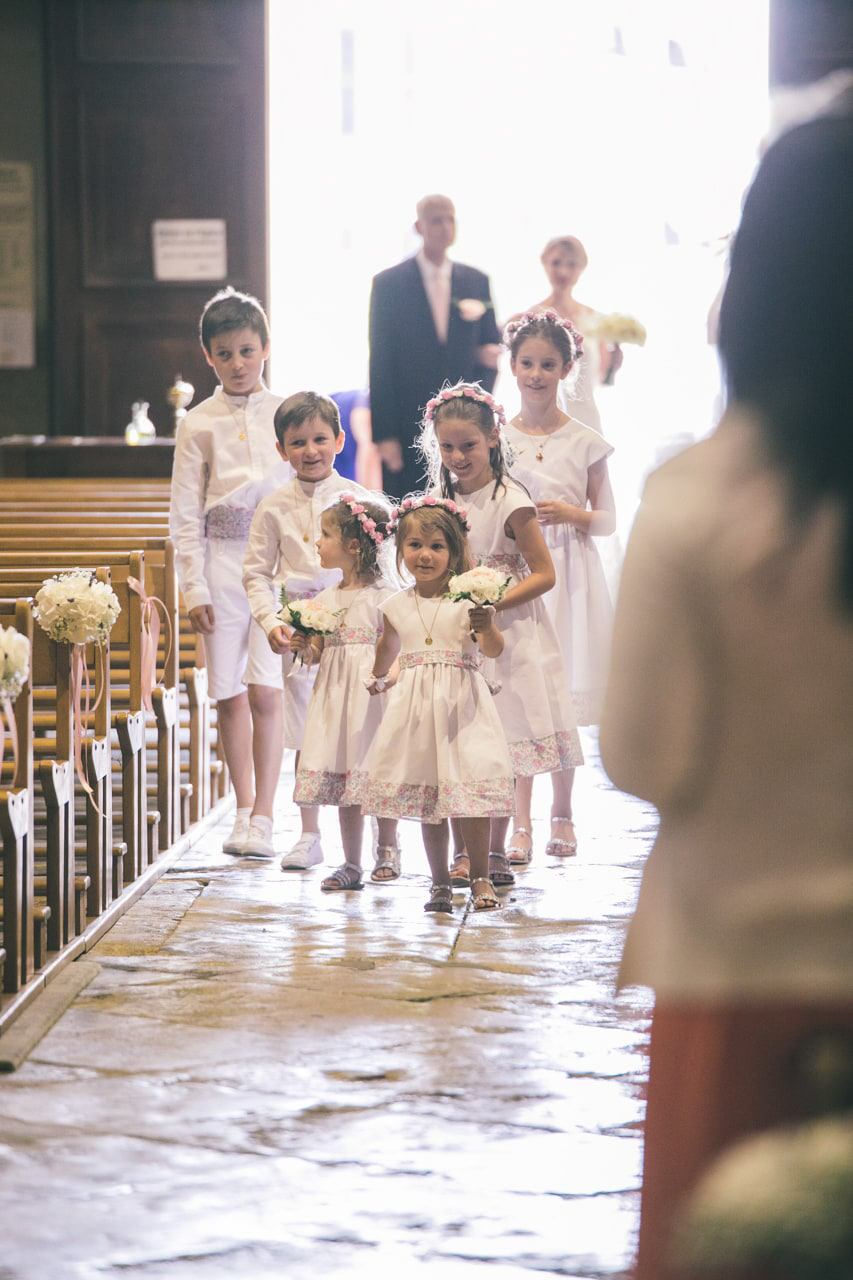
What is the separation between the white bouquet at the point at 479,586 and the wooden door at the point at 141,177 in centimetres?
708

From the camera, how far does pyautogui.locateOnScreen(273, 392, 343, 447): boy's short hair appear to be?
4.85 meters

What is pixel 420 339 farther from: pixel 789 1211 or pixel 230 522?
pixel 789 1211

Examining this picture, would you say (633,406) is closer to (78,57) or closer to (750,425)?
(78,57)

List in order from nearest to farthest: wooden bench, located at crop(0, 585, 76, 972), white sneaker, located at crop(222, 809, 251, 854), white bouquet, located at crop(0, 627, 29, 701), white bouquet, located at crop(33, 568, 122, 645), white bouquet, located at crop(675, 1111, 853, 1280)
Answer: white bouquet, located at crop(675, 1111, 853, 1280) < white bouquet, located at crop(0, 627, 29, 701) < wooden bench, located at crop(0, 585, 76, 972) < white bouquet, located at crop(33, 568, 122, 645) < white sneaker, located at crop(222, 809, 251, 854)

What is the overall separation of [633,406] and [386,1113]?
6778 millimetres

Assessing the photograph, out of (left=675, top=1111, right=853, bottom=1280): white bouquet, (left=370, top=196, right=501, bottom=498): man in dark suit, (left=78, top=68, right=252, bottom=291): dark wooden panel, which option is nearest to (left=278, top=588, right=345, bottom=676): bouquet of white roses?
(left=370, top=196, right=501, bottom=498): man in dark suit

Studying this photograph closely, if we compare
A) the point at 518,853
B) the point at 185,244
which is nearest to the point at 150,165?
the point at 185,244

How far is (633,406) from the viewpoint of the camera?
9.23 m

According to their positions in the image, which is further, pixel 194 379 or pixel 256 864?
pixel 194 379

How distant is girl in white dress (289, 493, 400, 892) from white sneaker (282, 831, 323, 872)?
0.25 m

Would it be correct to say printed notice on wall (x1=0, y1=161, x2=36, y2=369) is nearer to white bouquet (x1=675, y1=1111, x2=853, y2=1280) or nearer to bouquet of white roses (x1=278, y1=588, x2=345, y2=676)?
bouquet of white roses (x1=278, y1=588, x2=345, y2=676)

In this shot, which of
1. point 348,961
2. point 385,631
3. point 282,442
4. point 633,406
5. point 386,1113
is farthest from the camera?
point 633,406

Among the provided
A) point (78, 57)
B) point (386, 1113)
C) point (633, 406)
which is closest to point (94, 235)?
point (78, 57)

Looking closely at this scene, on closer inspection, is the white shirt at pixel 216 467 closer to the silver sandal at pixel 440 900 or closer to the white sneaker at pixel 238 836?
the white sneaker at pixel 238 836
